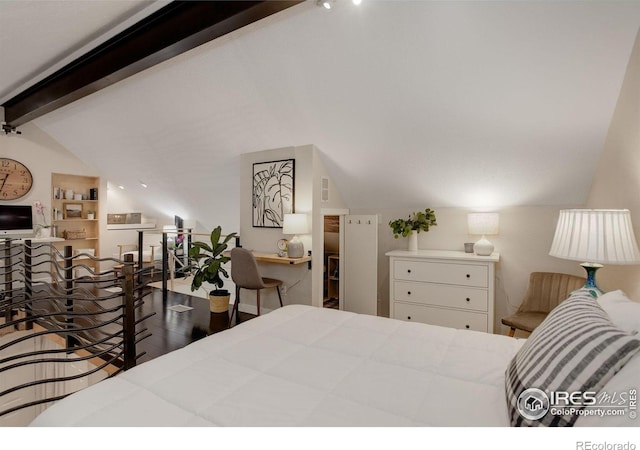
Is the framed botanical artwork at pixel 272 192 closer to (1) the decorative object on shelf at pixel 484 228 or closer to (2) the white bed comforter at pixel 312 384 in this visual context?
(1) the decorative object on shelf at pixel 484 228

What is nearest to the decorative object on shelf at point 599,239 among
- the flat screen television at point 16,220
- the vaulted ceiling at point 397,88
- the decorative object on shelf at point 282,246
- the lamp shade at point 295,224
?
the vaulted ceiling at point 397,88

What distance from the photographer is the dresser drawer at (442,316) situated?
3.04m

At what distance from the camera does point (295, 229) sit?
352 centimetres

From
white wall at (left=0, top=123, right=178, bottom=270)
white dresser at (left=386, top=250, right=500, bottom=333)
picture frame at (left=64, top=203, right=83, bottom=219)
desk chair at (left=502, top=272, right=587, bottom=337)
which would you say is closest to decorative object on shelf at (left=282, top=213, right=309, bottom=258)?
white dresser at (left=386, top=250, right=500, bottom=333)

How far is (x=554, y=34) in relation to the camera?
1999 mm

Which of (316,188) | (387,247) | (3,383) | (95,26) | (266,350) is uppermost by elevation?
(95,26)

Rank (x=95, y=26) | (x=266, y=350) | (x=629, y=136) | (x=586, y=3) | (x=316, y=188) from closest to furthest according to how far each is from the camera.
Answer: (x=266, y=350), (x=586, y=3), (x=629, y=136), (x=95, y=26), (x=316, y=188)

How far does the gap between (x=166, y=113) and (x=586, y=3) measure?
149 inches

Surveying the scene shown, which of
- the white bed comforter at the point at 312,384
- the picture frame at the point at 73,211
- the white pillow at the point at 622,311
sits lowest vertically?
the white bed comforter at the point at 312,384

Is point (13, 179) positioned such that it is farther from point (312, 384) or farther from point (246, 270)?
point (312, 384)

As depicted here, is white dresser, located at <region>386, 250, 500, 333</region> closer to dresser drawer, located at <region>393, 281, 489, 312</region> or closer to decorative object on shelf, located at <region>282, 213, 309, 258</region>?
dresser drawer, located at <region>393, 281, 489, 312</region>

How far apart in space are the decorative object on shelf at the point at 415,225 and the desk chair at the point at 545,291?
105cm
